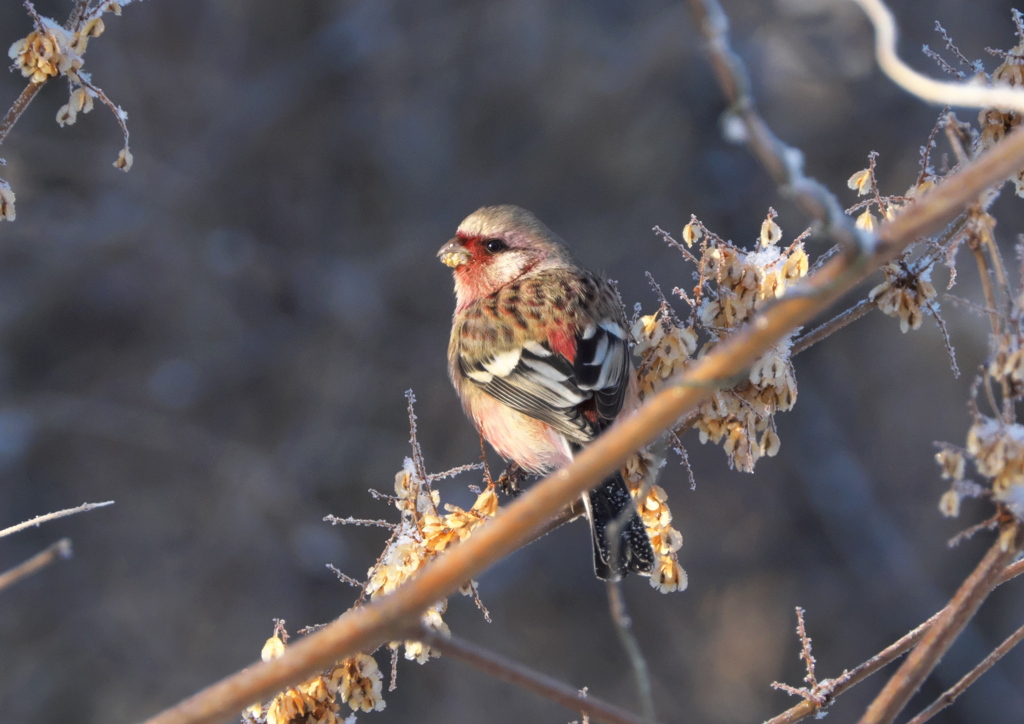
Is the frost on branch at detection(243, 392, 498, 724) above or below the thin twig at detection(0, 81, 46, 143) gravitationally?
below

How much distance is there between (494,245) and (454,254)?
0.17m

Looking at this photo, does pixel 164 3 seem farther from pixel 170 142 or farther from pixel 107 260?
pixel 107 260

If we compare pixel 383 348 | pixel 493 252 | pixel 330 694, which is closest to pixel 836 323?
pixel 330 694

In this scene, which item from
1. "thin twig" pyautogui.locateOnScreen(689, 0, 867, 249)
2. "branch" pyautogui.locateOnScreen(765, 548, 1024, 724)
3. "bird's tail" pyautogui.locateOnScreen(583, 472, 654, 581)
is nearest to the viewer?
"thin twig" pyautogui.locateOnScreen(689, 0, 867, 249)

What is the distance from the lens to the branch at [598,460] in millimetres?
1189

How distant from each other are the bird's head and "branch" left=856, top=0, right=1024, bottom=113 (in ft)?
8.76

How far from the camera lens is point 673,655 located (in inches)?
292

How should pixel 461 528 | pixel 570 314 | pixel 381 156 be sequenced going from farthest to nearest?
pixel 381 156, pixel 570 314, pixel 461 528

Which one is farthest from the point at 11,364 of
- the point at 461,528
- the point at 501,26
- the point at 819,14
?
the point at 819,14

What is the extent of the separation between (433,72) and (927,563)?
555 cm

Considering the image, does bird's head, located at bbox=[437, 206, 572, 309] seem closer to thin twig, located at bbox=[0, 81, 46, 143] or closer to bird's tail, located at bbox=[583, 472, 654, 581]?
bird's tail, located at bbox=[583, 472, 654, 581]

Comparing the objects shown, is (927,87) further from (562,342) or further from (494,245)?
(494,245)

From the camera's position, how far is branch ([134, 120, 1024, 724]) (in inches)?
46.8

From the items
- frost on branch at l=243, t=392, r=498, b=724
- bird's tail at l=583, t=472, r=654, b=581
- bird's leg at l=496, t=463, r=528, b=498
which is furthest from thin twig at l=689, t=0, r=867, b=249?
bird's leg at l=496, t=463, r=528, b=498
